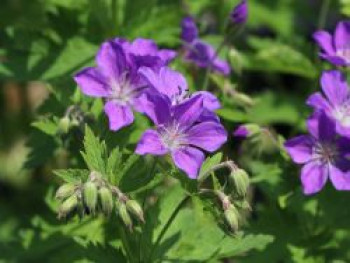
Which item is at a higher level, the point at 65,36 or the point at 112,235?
the point at 65,36

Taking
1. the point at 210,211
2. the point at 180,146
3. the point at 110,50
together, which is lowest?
the point at 210,211

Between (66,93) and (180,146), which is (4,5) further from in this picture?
(180,146)

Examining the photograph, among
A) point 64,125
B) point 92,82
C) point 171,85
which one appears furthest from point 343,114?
point 64,125

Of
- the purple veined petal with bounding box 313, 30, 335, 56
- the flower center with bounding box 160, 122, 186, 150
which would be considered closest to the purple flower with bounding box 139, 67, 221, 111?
the flower center with bounding box 160, 122, 186, 150

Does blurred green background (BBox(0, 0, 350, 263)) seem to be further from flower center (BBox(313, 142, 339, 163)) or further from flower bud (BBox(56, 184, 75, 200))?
flower bud (BBox(56, 184, 75, 200))

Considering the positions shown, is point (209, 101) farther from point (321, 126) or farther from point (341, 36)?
point (341, 36)

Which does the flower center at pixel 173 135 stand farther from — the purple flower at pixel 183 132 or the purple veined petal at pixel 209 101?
the purple veined petal at pixel 209 101

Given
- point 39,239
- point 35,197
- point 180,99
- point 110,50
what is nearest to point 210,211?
point 180,99
